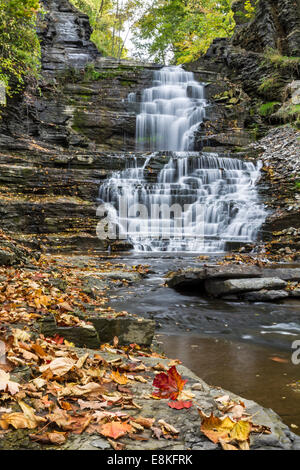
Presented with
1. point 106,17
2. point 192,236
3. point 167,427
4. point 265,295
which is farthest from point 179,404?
point 106,17

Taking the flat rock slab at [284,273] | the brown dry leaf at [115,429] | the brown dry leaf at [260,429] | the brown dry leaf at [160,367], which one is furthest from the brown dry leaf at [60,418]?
the flat rock slab at [284,273]

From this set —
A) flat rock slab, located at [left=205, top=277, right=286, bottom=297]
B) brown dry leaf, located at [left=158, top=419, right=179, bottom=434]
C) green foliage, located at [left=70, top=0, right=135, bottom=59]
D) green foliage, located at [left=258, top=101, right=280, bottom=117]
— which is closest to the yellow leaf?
brown dry leaf, located at [left=158, top=419, right=179, bottom=434]

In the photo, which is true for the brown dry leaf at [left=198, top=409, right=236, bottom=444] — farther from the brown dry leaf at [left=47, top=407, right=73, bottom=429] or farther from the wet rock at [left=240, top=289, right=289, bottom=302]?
the wet rock at [left=240, top=289, right=289, bottom=302]

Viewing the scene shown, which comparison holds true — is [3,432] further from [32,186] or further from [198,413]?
[32,186]

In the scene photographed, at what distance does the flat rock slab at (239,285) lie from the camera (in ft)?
20.3

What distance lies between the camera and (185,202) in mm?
13570

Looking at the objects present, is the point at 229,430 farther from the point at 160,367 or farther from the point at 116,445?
the point at 160,367

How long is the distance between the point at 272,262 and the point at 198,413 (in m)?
7.86

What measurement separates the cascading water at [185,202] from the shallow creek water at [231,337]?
528 cm

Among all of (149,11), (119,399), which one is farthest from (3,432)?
(149,11)

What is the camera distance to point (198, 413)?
5.58 ft

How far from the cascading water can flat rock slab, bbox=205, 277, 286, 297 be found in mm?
4924

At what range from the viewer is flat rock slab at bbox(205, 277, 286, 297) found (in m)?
6.20

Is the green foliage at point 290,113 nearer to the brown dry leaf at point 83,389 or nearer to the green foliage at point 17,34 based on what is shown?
the green foliage at point 17,34
